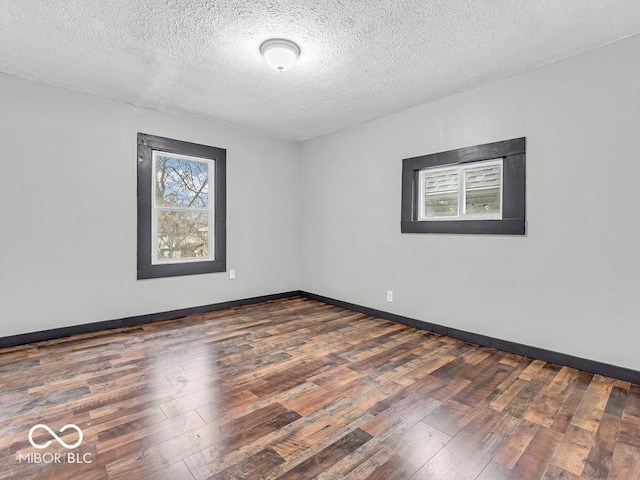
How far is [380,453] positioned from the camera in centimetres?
164

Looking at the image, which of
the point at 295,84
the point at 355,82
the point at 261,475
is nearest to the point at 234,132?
the point at 295,84

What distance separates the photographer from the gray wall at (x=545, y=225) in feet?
7.97

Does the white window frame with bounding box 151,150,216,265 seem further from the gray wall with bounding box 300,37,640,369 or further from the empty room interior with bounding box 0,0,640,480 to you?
the gray wall with bounding box 300,37,640,369

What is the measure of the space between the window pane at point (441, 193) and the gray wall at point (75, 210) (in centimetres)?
264

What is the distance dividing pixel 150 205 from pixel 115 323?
1390mm

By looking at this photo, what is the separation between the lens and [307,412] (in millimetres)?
2002

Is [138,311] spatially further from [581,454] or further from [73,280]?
[581,454]

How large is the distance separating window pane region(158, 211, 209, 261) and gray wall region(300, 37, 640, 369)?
231 centimetres

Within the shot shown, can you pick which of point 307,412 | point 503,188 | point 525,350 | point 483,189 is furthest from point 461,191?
point 307,412

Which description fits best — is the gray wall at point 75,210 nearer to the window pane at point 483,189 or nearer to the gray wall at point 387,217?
the gray wall at point 387,217

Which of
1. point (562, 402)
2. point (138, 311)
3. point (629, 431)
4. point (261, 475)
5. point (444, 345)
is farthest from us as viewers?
point (138, 311)

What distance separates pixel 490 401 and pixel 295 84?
3121mm

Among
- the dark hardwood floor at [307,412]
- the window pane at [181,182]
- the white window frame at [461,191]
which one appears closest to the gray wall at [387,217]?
the white window frame at [461,191]

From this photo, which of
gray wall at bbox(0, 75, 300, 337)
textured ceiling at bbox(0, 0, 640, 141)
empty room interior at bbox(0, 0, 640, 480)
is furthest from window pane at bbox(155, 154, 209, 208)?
textured ceiling at bbox(0, 0, 640, 141)
